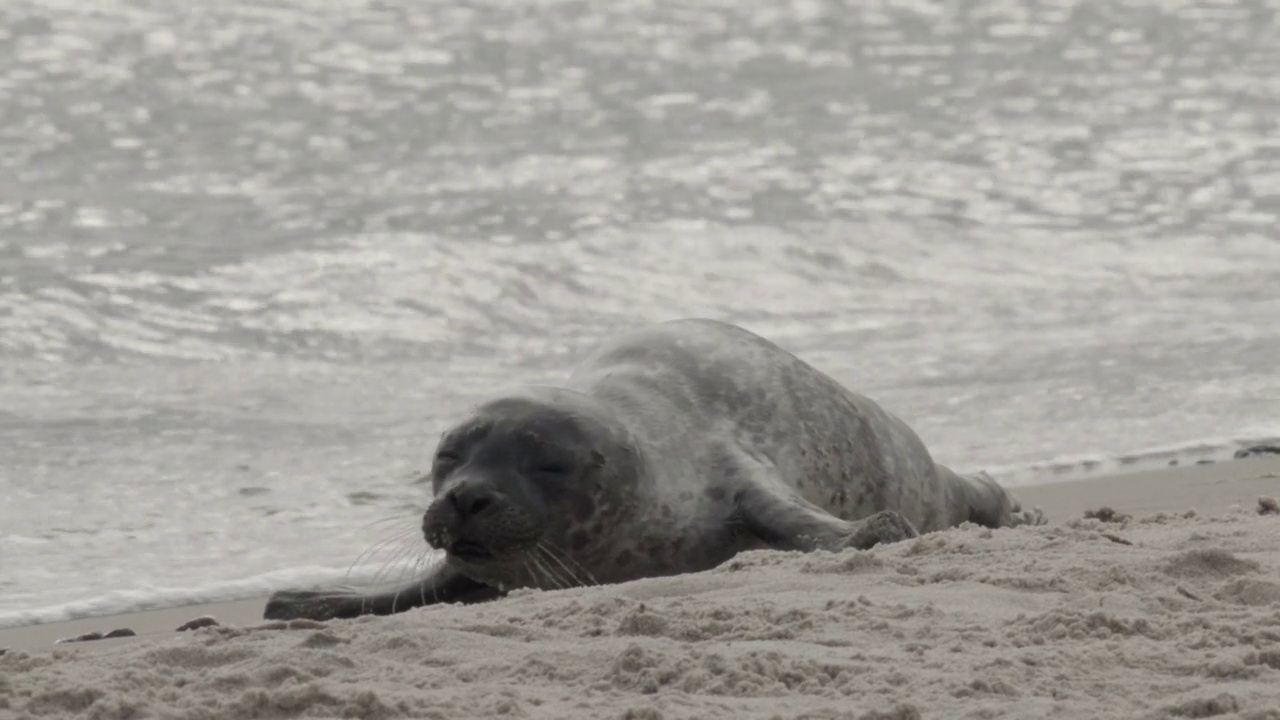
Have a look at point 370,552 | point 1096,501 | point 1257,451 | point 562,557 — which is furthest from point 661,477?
point 1257,451

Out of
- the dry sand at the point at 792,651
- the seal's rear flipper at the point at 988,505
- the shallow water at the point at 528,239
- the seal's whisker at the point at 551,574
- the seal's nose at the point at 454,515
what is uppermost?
the dry sand at the point at 792,651

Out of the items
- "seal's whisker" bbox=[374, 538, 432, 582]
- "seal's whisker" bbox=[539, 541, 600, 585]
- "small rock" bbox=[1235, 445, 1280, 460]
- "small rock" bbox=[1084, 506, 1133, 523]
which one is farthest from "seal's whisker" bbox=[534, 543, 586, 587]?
"small rock" bbox=[1235, 445, 1280, 460]

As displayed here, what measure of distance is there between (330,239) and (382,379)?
3.01 m

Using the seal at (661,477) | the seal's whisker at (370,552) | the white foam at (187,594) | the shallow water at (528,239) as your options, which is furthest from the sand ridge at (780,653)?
the shallow water at (528,239)

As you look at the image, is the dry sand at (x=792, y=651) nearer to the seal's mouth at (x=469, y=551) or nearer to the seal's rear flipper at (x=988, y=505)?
the seal's mouth at (x=469, y=551)

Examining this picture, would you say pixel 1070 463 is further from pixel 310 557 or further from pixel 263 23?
pixel 263 23

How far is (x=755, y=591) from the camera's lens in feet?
13.4

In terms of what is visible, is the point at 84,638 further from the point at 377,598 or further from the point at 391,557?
the point at 391,557

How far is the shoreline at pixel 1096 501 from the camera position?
16.9 feet

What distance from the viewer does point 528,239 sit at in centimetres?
1148

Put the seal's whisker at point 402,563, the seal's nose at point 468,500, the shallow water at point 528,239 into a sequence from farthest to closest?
the shallow water at point 528,239
the seal's whisker at point 402,563
the seal's nose at point 468,500

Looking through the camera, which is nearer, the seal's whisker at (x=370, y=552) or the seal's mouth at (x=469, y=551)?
the seal's mouth at (x=469, y=551)

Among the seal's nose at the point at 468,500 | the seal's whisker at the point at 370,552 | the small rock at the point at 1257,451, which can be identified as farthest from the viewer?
the small rock at the point at 1257,451

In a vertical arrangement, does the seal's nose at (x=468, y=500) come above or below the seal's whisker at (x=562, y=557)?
above
